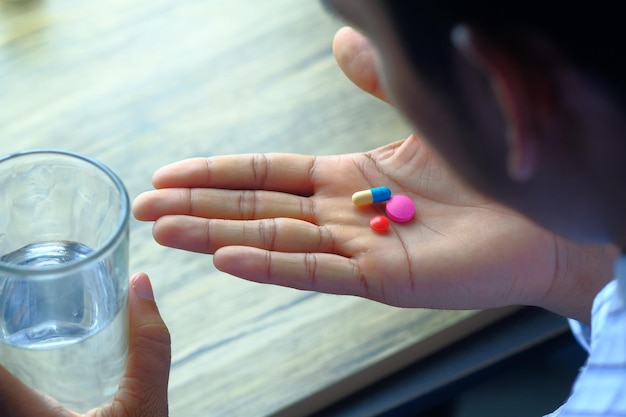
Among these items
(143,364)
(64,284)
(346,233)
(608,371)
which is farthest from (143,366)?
(608,371)

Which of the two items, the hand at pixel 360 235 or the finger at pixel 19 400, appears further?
the hand at pixel 360 235

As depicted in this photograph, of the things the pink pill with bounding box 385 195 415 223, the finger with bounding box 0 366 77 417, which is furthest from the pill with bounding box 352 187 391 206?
the finger with bounding box 0 366 77 417

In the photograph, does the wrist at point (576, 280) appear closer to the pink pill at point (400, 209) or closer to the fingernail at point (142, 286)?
the pink pill at point (400, 209)

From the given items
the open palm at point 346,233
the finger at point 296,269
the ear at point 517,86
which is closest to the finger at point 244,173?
the open palm at point 346,233

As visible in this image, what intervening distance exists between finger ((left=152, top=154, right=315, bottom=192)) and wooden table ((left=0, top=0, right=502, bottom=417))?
3.8 inches

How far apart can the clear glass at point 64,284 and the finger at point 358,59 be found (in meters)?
0.33

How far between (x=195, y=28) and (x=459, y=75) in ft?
2.16

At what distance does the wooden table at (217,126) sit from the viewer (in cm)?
81

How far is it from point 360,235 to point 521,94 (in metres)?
0.37

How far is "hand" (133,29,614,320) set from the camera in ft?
2.47

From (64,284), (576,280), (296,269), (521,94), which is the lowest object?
(576,280)

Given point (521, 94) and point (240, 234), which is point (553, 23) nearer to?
point (521, 94)

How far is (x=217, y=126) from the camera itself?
97cm

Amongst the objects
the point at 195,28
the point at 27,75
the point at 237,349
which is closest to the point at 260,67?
the point at 195,28
